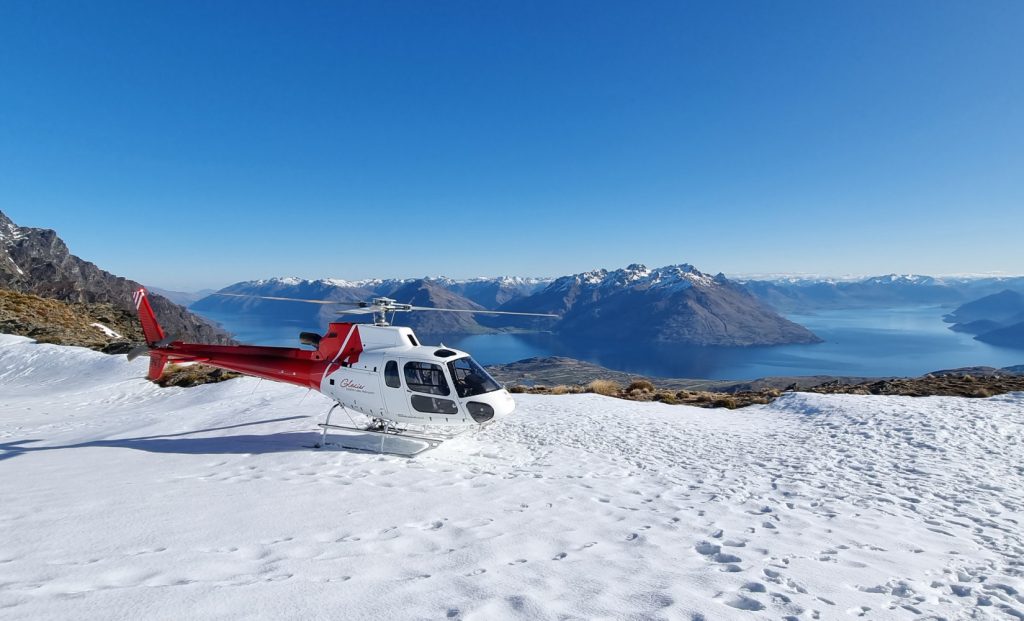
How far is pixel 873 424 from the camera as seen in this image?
495 inches

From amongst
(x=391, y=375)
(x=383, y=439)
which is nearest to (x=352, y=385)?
(x=391, y=375)

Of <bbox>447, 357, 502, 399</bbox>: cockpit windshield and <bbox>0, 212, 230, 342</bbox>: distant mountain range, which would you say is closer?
<bbox>447, 357, 502, 399</bbox>: cockpit windshield

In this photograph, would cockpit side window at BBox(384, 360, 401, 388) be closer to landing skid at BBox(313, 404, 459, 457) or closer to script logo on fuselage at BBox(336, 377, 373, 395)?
script logo on fuselage at BBox(336, 377, 373, 395)

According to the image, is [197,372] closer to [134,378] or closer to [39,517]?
[134,378]

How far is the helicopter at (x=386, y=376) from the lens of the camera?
33.6 ft

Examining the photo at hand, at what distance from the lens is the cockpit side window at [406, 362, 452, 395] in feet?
Result: 33.5

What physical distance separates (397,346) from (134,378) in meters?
16.7

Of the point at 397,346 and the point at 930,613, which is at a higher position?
the point at 397,346

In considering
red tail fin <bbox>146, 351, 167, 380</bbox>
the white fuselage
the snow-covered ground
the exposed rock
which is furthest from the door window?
the exposed rock

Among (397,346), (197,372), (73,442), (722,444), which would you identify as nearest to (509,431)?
(397,346)

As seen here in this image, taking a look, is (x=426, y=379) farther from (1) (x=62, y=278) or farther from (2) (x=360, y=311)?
(1) (x=62, y=278)

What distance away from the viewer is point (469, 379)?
1033 cm

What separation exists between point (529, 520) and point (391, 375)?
17.5 feet

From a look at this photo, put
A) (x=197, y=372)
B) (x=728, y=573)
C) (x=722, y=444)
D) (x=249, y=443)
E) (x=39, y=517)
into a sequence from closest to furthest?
(x=728, y=573) → (x=39, y=517) → (x=249, y=443) → (x=722, y=444) → (x=197, y=372)
